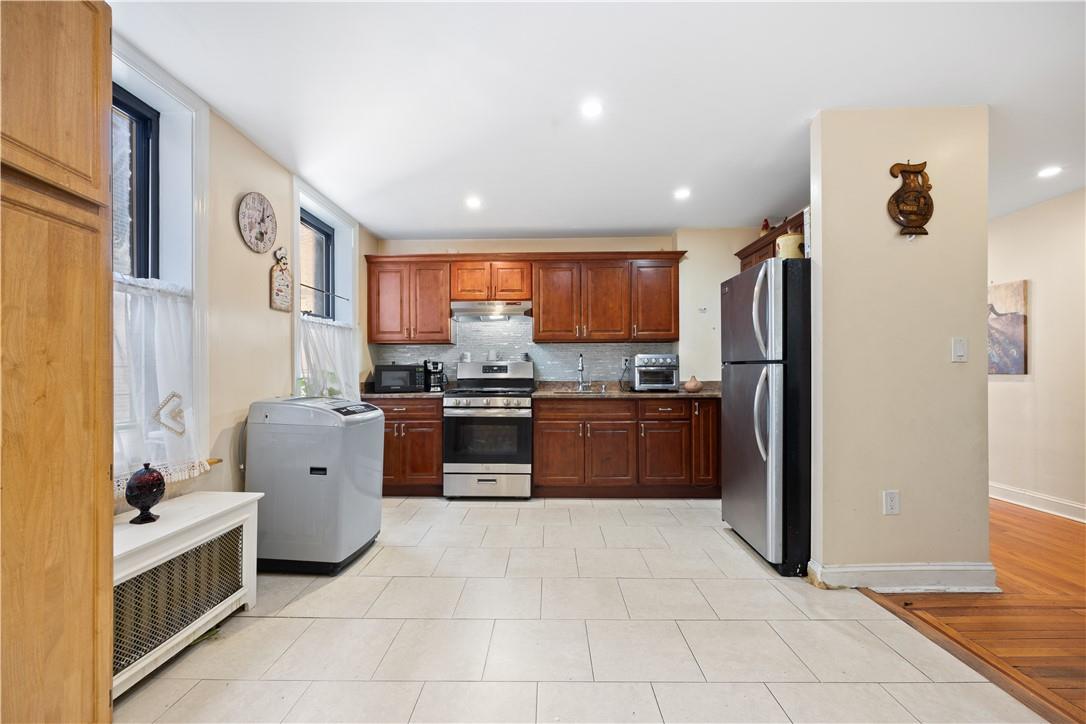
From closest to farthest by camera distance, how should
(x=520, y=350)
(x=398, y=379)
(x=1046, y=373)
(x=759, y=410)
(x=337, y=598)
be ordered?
(x=337, y=598), (x=759, y=410), (x=1046, y=373), (x=398, y=379), (x=520, y=350)

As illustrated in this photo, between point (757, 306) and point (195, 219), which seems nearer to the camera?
point (195, 219)

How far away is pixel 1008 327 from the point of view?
4.02 m

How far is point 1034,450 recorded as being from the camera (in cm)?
382

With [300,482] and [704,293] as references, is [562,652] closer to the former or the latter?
[300,482]

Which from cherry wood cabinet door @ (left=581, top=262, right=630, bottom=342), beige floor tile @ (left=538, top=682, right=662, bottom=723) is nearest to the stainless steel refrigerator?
beige floor tile @ (left=538, top=682, right=662, bottom=723)

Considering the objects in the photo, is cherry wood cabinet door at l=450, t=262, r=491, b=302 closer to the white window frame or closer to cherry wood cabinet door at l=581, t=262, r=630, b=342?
cherry wood cabinet door at l=581, t=262, r=630, b=342

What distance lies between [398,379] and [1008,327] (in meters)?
5.44

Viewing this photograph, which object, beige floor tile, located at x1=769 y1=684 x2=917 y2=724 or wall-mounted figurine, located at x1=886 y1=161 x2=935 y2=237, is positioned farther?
wall-mounted figurine, located at x1=886 y1=161 x2=935 y2=237

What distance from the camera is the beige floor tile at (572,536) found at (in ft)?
9.92

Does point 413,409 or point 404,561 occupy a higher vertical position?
point 413,409

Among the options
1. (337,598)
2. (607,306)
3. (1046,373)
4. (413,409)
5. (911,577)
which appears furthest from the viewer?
(607,306)

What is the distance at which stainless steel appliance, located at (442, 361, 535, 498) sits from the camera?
409 cm

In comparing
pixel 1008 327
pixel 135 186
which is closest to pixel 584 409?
pixel 135 186

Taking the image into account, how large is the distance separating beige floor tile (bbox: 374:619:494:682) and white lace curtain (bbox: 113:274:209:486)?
1.30 metres
